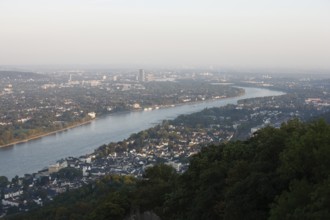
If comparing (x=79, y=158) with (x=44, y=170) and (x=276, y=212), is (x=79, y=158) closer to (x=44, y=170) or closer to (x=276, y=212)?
(x=44, y=170)

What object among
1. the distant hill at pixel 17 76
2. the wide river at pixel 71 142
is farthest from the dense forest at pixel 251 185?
the distant hill at pixel 17 76

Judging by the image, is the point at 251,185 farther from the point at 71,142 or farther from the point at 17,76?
the point at 17,76

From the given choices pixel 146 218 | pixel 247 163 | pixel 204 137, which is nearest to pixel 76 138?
pixel 204 137

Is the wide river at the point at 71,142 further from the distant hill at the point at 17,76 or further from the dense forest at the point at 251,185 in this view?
the distant hill at the point at 17,76

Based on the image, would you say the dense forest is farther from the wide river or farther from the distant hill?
the distant hill

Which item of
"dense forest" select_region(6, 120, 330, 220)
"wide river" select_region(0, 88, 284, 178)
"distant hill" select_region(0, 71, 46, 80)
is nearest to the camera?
"dense forest" select_region(6, 120, 330, 220)

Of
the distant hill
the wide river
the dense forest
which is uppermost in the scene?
the dense forest

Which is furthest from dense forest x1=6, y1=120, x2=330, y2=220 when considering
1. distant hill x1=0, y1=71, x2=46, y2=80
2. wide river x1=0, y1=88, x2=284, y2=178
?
distant hill x1=0, y1=71, x2=46, y2=80
